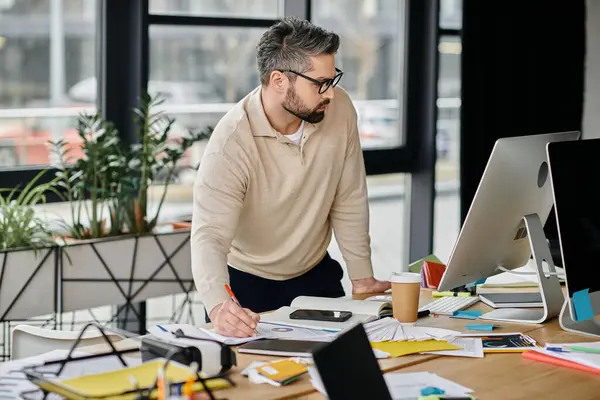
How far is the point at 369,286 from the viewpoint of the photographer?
300cm

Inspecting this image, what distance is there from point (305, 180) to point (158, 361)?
122 centimetres

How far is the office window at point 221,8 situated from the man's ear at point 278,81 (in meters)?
1.54

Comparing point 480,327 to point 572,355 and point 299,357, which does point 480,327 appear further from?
point 299,357

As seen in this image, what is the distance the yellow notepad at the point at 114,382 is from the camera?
1.66 metres

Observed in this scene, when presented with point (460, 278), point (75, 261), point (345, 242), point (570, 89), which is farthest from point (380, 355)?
point (570, 89)

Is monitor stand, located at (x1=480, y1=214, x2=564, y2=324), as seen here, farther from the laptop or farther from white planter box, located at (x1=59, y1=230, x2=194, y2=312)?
white planter box, located at (x1=59, y1=230, x2=194, y2=312)

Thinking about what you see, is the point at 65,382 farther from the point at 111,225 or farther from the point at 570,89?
the point at 570,89

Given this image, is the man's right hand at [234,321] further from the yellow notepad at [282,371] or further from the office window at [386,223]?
the office window at [386,223]

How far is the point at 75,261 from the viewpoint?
367cm

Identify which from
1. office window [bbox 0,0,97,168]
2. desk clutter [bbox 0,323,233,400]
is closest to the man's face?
desk clutter [bbox 0,323,233,400]

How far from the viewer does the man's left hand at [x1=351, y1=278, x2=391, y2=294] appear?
9.77ft

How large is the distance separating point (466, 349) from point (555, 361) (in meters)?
0.20

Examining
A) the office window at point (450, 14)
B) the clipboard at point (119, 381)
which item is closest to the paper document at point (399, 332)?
the clipboard at point (119, 381)

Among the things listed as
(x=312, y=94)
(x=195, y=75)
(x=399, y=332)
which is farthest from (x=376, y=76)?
(x=399, y=332)
